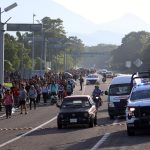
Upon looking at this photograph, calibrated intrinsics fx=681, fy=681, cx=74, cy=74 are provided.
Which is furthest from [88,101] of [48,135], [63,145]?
[63,145]

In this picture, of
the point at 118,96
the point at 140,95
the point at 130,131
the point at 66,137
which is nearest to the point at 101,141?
the point at 130,131

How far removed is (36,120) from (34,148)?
13660mm

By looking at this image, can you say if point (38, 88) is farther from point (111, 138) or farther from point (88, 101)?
point (111, 138)

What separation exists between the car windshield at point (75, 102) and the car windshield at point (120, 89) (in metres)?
5.07

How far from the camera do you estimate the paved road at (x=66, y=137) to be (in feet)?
65.7

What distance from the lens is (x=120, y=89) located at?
33.8 meters

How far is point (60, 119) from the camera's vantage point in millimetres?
27344

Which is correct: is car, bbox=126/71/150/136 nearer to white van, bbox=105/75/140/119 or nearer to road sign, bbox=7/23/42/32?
white van, bbox=105/75/140/119

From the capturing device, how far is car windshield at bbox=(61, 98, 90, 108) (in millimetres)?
28188

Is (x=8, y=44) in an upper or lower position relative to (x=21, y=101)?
upper

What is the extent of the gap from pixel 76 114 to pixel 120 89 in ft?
22.6

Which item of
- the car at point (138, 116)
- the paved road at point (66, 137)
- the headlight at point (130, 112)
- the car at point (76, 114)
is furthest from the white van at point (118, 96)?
the headlight at point (130, 112)

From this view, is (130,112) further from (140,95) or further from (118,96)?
(118,96)

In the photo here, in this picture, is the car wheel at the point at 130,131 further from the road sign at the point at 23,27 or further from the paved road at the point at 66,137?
the road sign at the point at 23,27
